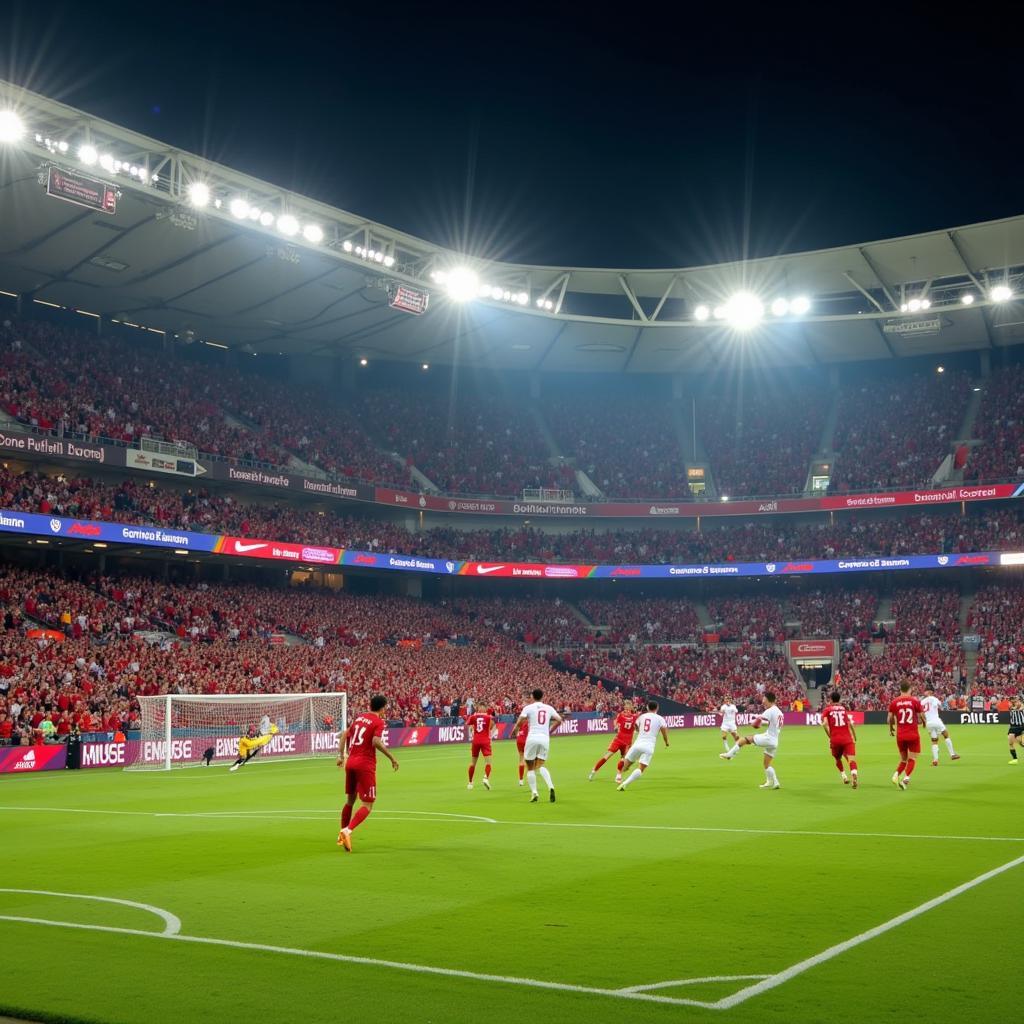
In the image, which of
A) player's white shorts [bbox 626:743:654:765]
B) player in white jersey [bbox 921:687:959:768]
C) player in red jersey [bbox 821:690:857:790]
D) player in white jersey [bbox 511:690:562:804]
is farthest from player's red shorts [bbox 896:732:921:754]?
player in white jersey [bbox 511:690:562:804]

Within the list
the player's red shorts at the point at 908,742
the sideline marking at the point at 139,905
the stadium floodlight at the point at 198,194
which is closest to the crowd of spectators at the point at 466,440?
the stadium floodlight at the point at 198,194

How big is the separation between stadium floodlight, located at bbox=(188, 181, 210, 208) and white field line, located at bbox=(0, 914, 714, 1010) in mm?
35396

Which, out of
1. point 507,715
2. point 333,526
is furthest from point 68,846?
point 333,526

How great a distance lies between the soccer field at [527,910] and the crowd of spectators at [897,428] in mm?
50108

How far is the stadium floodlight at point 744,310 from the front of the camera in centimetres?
6059

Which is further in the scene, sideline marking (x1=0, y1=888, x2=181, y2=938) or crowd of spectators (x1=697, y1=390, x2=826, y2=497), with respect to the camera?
crowd of spectators (x1=697, y1=390, x2=826, y2=497)

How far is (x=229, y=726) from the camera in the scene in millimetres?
36906

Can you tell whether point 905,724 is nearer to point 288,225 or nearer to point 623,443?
point 288,225

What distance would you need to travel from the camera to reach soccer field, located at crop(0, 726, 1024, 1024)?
25.1 feet

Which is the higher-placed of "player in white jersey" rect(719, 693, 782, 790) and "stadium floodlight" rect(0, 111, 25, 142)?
"stadium floodlight" rect(0, 111, 25, 142)

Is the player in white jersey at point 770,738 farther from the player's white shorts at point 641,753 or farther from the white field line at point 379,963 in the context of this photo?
the white field line at point 379,963

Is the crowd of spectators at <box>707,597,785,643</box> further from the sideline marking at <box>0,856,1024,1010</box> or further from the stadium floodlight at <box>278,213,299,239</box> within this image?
the sideline marking at <box>0,856,1024,1010</box>

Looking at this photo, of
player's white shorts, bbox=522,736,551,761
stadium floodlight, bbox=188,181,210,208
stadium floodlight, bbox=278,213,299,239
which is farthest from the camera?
stadium floodlight, bbox=278,213,299,239

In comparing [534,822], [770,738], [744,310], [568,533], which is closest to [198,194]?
[770,738]
